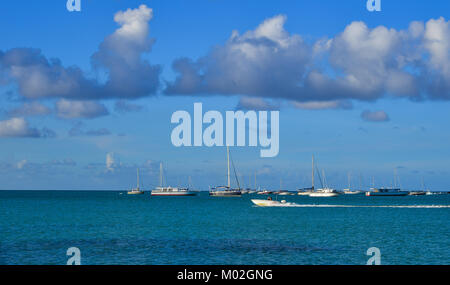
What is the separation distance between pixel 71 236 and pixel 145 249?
2346cm

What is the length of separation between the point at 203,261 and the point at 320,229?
1632 inches

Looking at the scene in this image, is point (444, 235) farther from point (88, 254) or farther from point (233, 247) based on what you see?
point (88, 254)

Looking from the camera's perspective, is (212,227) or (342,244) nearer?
(342,244)

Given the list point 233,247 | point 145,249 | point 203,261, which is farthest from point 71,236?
point 203,261

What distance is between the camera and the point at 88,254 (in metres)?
60.3
